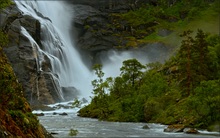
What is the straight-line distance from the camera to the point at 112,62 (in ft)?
422

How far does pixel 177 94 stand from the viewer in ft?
190

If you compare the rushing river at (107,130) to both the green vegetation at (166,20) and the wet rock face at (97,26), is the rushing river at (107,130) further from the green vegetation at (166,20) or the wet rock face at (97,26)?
the green vegetation at (166,20)

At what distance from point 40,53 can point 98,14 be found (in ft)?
190

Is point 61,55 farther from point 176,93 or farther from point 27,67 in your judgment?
point 176,93

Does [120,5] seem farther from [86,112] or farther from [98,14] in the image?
[86,112]

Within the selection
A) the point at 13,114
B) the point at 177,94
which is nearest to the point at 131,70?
the point at 177,94

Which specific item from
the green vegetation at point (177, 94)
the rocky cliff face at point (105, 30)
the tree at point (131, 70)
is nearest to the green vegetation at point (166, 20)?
the rocky cliff face at point (105, 30)

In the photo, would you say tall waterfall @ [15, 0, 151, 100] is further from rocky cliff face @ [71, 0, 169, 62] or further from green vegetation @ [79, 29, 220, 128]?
green vegetation @ [79, 29, 220, 128]

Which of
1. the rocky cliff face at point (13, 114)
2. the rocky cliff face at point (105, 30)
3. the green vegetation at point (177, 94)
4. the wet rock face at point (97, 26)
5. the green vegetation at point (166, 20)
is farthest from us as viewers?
the green vegetation at point (166, 20)

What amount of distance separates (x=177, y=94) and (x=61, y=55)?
1910 inches

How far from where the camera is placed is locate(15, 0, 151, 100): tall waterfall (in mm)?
92312

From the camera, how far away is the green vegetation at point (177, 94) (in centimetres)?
4325

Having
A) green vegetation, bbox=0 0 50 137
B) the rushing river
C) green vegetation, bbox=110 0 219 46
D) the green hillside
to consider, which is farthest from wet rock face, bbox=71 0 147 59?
green vegetation, bbox=0 0 50 137

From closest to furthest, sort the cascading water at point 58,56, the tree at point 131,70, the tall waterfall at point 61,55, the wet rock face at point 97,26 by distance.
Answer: the tree at point 131,70, the cascading water at point 58,56, the tall waterfall at point 61,55, the wet rock face at point 97,26
